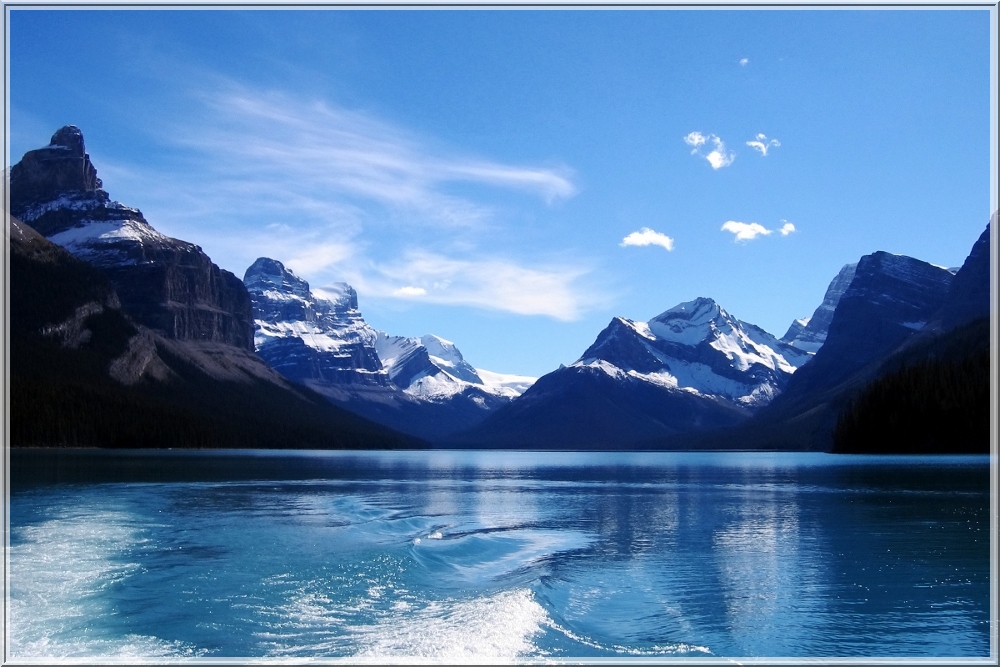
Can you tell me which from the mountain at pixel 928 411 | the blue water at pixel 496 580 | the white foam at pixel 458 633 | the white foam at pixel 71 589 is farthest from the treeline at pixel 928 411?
the white foam at pixel 71 589

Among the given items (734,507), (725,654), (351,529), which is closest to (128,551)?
(351,529)

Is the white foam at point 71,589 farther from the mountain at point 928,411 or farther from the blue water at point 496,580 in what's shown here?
the mountain at point 928,411

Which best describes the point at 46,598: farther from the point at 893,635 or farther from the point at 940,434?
the point at 940,434

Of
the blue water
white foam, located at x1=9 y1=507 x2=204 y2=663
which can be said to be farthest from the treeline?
white foam, located at x1=9 y1=507 x2=204 y2=663

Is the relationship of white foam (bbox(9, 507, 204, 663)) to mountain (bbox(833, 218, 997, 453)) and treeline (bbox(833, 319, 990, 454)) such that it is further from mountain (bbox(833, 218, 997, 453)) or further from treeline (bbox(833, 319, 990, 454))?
treeline (bbox(833, 319, 990, 454))

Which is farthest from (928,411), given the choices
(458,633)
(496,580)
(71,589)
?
(71,589)

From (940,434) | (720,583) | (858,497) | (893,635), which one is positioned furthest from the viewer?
(940,434)
